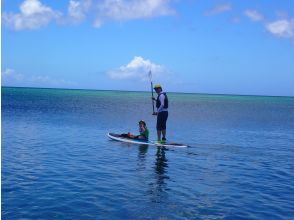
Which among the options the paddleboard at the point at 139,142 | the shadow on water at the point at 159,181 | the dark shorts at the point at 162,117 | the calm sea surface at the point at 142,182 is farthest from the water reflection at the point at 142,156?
the dark shorts at the point at 162,117

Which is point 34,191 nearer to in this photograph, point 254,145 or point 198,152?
point 198,152

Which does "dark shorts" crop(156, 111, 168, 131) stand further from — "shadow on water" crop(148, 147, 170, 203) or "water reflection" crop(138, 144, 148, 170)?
"shadow on water" crop(148, 147, 170, 203)

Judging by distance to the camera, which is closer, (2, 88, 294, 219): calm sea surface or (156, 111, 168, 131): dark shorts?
(2, 88, 294, 219): calm sea surface

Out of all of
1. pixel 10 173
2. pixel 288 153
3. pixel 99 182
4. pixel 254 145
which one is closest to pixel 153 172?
pixel 99 182

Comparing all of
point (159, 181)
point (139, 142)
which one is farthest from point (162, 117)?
point (159, 181)

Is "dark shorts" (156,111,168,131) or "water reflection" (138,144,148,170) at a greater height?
"dark shorts" (156,111,168,131)

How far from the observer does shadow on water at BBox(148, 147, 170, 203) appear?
1144cm

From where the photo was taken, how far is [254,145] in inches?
967

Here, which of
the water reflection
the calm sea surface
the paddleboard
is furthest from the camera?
the paddleboard

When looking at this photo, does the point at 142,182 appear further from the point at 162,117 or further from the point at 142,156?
the point at 162,117

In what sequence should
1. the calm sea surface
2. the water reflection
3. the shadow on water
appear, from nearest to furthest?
the calm sea surface → the shadow on water → the water reflection

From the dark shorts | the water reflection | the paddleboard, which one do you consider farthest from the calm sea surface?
the dark shorts

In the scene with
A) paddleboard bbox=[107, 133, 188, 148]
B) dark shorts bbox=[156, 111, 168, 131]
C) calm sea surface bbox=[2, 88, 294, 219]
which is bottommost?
calm sea surface bbox=[2, 88, 294, 219]

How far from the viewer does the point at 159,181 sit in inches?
528
